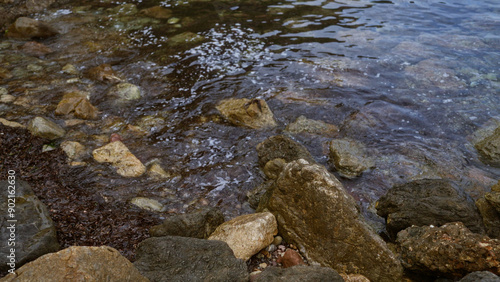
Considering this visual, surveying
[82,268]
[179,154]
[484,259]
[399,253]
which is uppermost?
[82,268]

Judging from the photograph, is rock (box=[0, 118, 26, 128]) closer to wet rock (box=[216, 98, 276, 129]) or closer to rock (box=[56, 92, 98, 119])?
rock (box=[56, 92, 98, 119])

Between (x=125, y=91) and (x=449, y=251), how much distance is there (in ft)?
24.1

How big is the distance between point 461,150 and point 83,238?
21.6 ft

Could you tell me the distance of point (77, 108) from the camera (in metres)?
8.24

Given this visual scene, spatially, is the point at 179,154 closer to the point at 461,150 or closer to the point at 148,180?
the point at 148,180

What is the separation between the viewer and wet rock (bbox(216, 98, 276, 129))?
807 centimetres

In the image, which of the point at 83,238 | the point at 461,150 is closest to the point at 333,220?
the point at 83,238

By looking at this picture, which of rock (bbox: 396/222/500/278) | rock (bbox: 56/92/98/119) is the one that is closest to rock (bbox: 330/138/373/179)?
rock (bbox: 396/222/500/278)

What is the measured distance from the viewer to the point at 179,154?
7.34m

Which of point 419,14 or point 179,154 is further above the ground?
point 419,14

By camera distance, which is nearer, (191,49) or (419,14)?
(191,49)

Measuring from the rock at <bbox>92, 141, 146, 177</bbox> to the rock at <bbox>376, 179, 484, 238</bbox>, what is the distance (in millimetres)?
3960

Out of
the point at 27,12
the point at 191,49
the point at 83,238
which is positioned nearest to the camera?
the point at 83,238

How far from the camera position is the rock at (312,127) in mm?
7867
